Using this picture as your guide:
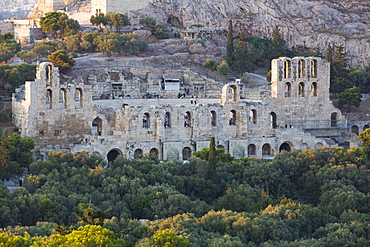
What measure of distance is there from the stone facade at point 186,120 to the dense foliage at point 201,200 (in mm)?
5160

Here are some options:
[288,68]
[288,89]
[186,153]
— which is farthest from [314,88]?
[186,153]

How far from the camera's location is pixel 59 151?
65.3m

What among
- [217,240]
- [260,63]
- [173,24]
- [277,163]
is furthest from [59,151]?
[173,24]

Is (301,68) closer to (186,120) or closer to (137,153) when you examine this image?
(186,120)

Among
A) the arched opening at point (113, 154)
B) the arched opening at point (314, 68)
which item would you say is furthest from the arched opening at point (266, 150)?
the arched opening at point (113, 154)

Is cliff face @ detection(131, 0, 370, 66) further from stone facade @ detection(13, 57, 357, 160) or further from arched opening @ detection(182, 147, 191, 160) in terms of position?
arched opening @ detection(182, 147, 191, 160)

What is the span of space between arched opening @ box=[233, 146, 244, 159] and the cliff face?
152ft

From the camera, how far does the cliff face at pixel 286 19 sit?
393ft

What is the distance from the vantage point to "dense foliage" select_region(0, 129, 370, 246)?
160ft

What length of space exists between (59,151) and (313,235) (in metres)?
22.1

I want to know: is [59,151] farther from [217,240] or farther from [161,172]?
[217,240]

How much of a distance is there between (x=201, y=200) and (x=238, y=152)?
14.9 m

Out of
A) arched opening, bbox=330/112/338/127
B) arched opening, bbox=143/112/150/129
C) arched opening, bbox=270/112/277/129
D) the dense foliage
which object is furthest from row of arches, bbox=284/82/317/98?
arched opening, bbox=143/112/150/129

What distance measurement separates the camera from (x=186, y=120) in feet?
250
